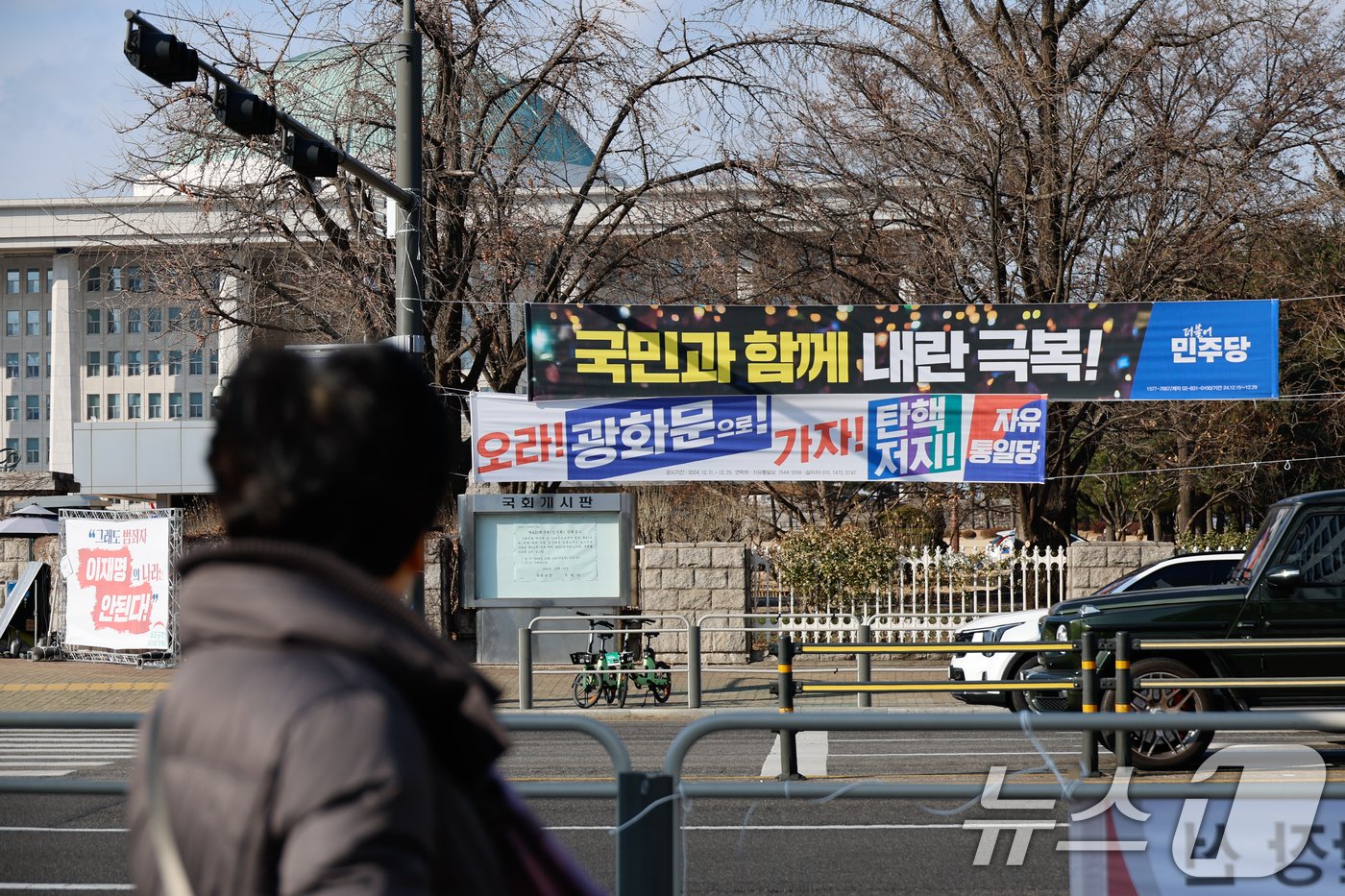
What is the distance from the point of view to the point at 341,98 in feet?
69.1

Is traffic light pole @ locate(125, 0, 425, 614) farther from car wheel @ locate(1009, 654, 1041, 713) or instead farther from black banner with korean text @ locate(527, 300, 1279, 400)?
car wheel @ locate(1009, 654, 1041, 713)

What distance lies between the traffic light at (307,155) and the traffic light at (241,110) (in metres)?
0.84

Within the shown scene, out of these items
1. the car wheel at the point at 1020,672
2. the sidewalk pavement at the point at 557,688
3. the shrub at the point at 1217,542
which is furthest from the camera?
the shrub at the point at 1217,542

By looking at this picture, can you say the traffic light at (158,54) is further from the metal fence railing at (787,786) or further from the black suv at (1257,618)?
the black suv at (1257,618)

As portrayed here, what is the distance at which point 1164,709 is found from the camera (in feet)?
35.1

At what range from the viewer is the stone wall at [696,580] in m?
19.3

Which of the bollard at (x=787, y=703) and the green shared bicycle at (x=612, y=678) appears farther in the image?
the green shared bicycle at (x=612, y=678)

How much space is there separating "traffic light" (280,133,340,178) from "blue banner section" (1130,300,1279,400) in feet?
33.5

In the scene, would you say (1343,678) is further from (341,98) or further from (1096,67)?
(341,98)

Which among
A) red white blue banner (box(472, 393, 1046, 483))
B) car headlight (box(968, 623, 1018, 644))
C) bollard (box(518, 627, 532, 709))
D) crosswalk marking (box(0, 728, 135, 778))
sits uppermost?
red white blue banner (box(472, 393, 1046, 483))

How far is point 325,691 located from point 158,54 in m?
10.00

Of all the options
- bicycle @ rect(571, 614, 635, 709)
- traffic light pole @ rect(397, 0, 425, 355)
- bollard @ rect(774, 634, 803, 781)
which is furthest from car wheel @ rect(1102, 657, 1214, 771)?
traffic light pole @ rect(397, 0, 425, 355)

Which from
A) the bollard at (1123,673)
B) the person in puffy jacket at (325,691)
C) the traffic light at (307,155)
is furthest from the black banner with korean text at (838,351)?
the person in puffy jacket at (325,691)

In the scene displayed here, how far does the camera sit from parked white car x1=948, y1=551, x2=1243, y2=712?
13.9 m
